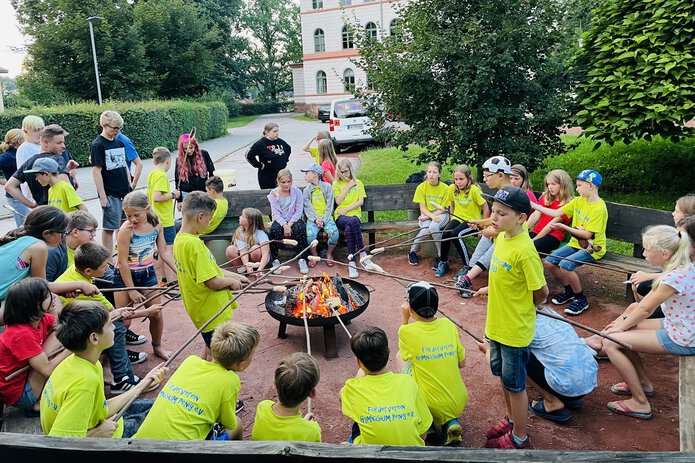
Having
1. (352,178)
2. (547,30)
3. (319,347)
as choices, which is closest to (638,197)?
(547,30)

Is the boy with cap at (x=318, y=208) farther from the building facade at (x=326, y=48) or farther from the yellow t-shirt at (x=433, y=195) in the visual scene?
the building facade at (x=326, y=48)

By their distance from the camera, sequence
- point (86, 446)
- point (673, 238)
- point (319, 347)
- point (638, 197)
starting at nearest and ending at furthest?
point (86, 446)
point (673, 238)
point (319, 347)
point (638, 197)

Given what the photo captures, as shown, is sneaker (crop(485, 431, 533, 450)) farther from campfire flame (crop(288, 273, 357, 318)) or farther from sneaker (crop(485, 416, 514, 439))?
campfire flame (crop(288, 273, 357, 318))

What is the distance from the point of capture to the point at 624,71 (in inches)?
336

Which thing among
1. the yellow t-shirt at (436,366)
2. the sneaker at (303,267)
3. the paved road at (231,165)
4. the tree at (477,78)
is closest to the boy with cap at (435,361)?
the yellow t-shirt at (436,366)

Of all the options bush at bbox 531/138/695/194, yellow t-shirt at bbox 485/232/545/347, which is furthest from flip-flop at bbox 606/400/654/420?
bush at bbox 531/138/695/194

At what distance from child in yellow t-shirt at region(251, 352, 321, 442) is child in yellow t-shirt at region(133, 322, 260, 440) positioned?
0.28 meters

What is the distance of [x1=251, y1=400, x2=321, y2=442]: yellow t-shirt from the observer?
124 inches

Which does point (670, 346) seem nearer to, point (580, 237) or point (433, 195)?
point (580, 237)

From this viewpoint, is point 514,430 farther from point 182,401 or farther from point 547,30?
point 547,30

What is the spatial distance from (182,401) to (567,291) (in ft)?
16.7

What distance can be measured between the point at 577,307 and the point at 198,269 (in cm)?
444

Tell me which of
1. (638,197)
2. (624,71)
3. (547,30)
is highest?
(547,30)

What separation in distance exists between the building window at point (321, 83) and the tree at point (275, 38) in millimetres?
17658
